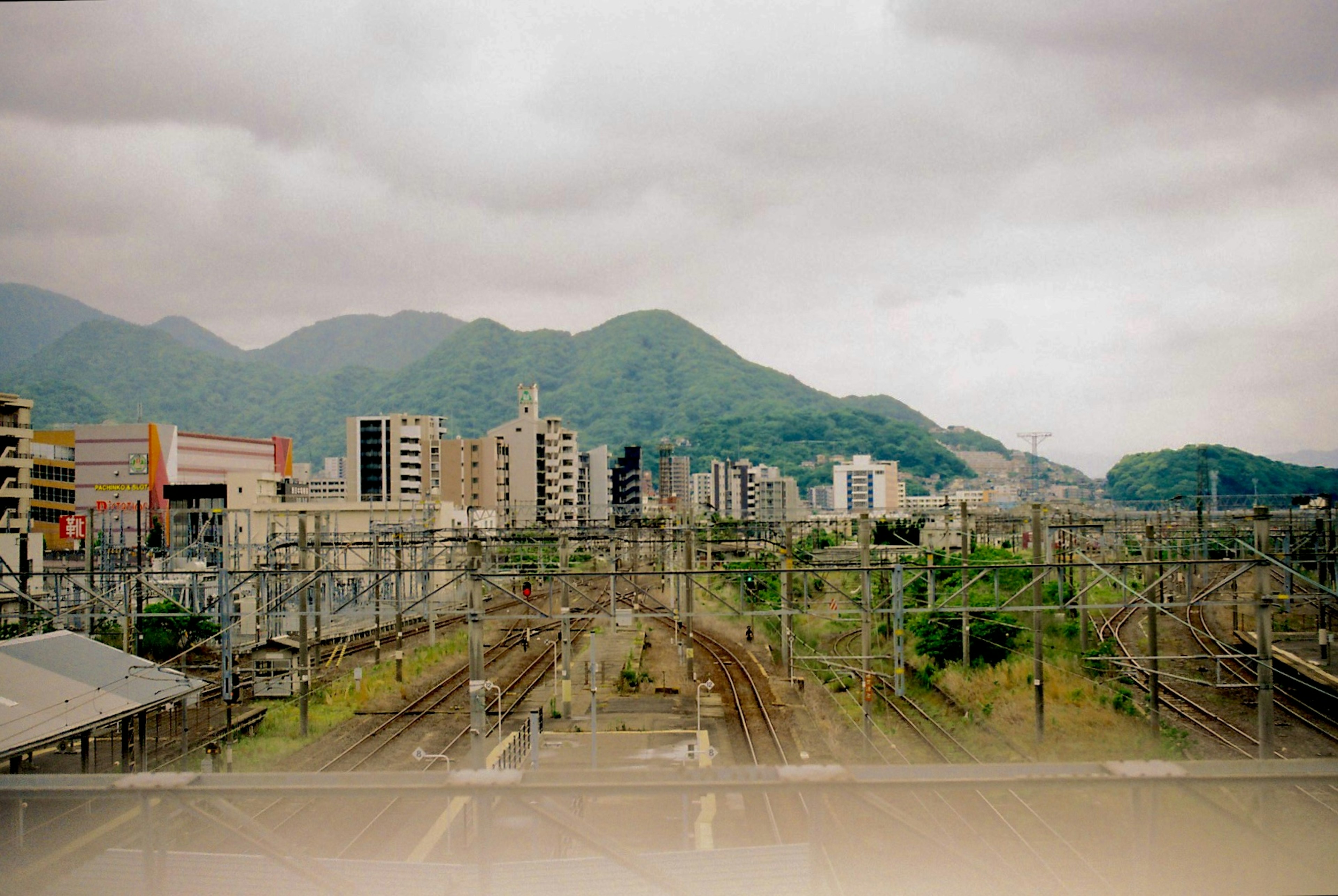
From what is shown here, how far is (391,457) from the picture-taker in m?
51.0

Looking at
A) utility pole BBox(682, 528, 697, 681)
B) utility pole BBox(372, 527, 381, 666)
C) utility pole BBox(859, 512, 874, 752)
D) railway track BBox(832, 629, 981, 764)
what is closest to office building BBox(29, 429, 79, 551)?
utility pole BBox(372, 527, 381, 666)

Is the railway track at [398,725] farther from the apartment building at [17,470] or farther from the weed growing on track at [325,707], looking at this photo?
the apartment building at [17,470]

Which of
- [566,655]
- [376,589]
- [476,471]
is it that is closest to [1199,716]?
[566,655]

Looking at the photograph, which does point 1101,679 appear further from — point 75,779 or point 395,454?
point 395,454

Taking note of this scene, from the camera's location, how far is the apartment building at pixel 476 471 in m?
50.5

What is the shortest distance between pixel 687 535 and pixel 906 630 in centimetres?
562

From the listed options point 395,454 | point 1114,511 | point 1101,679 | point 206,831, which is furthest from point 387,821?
point 395,454

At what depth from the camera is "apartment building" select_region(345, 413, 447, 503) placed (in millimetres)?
50844

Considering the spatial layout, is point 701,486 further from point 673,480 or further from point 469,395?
point 469,395

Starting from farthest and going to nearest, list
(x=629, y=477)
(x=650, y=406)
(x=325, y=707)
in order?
(x=650, y=406)
(x=629, y=477)
(x=325, y=707)

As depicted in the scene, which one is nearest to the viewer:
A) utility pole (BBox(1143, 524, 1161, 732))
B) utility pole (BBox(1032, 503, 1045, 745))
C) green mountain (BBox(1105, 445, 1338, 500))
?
utility pole (BBox(1032, 503, 1045, 745))

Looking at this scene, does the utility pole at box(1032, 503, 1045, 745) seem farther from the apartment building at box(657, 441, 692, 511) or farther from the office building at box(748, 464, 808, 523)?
the office building at box(748, 464, 808, 523)

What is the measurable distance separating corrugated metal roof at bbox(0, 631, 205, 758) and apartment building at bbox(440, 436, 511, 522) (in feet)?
133

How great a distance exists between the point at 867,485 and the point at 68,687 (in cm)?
9228
